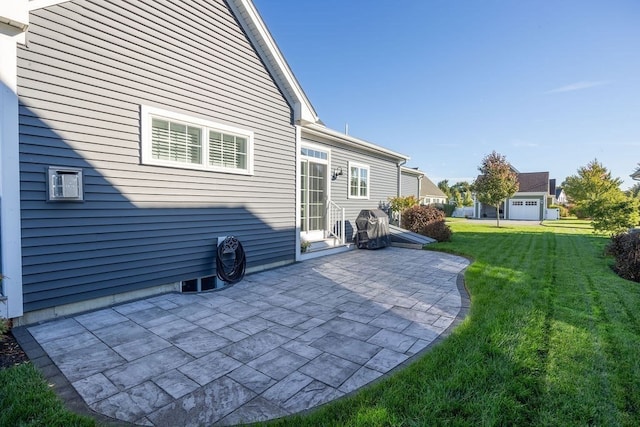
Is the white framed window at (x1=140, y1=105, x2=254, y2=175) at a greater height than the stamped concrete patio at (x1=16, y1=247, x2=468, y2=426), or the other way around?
the white framed window at (x1=140, y1=105, x2=254, y2=175)

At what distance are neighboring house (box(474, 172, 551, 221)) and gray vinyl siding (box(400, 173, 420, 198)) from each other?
15.5m

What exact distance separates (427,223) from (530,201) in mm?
23452

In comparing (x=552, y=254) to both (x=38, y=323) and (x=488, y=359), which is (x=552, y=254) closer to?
(x=488, y=359)

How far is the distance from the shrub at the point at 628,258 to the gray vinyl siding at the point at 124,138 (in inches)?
286

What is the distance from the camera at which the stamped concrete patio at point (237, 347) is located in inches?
84.1

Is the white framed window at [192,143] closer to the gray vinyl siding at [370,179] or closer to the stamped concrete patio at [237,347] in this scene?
the stamped concrete patio at [237,347]

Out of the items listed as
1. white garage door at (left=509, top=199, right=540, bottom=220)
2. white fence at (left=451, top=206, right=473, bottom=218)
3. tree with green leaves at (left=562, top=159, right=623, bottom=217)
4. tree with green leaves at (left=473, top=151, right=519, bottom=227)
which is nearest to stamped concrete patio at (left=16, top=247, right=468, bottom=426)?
tree with green leaves at (left=473, top=151, right=519, bottom=227)

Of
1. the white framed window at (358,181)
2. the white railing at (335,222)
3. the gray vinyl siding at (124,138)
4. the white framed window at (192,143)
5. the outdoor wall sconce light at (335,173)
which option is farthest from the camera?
the white framed window at (358,181)

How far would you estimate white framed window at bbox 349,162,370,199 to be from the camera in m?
9.93

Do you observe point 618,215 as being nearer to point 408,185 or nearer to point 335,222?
point 335,222

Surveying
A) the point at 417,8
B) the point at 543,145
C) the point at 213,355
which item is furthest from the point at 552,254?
the point at 543,145

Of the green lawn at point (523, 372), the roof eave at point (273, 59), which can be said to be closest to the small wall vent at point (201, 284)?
the green lawn at point (523, 372)

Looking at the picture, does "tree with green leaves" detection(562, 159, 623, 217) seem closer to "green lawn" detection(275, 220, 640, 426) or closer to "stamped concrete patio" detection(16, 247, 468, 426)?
"green lawn" detection(275, 220, 640, 426)

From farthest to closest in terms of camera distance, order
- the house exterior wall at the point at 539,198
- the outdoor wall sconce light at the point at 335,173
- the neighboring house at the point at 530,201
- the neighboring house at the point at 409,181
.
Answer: the neighboring house at the point at 530,201 < the house exterior wall at the point at 539,198 < the neighboring house at the point at 409,181 < the outdoor wall sconce light at the point at 335,173
